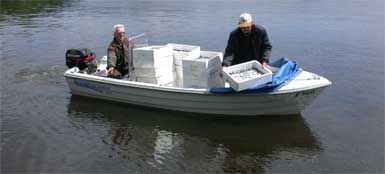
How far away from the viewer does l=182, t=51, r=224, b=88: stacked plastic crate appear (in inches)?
336

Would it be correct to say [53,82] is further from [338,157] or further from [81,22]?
[81,22]

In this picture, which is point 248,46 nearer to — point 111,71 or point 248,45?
point 248,45

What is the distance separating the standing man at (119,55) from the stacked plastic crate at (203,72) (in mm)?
1449

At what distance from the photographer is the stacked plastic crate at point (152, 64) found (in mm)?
9047

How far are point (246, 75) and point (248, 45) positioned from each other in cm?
75

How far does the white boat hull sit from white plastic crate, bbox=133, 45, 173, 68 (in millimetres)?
433

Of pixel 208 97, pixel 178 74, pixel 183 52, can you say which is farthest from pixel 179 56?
pixel 208 97

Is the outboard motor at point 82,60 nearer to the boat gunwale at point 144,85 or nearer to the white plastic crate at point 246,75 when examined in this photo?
the boat gunwale at point 144,85

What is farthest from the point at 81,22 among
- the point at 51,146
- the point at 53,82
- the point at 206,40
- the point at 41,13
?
the point at 51,146

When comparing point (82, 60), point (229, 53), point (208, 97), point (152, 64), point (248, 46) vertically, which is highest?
point (248, 46)

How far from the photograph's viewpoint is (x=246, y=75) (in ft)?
27.2

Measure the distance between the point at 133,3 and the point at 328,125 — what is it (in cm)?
2428

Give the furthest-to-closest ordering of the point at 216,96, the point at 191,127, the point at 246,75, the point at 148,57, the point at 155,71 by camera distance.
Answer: the point at 155,71 < the point at 148,57 < the point at 191,127 < the point at 216,96 < the point at 246,75

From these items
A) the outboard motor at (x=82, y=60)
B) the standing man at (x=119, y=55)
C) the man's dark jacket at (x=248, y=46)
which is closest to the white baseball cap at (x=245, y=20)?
the man's dark jacket at (x=248, y=46)
